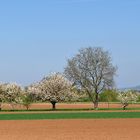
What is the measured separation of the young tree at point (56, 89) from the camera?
106 meters

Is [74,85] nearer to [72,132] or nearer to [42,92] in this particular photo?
[42,92]

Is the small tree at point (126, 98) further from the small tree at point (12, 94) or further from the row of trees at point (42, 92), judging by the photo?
the small tree at point (12, 94)

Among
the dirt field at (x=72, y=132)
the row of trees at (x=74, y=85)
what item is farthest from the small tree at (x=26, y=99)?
the dirt field at (x=72, y=132)

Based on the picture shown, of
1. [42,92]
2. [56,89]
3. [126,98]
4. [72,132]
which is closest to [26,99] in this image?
[42,92]

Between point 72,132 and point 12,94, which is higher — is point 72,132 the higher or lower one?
the lower one

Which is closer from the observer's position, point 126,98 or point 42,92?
point 126,98

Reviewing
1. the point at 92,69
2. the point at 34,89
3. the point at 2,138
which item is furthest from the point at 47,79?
the point at 2,138

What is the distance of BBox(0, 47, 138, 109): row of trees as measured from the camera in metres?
104

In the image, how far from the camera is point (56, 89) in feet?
355

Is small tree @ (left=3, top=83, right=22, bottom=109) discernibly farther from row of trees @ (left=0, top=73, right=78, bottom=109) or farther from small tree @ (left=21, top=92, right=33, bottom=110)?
small tree @ (left=21, top=92, right=33, bottom=110)

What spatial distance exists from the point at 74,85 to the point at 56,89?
4.14 m

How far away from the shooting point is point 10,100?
10788 centimetres

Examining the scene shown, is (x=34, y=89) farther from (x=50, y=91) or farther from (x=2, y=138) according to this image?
(x=2, y=138)

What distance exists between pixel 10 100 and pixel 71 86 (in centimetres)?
1383
